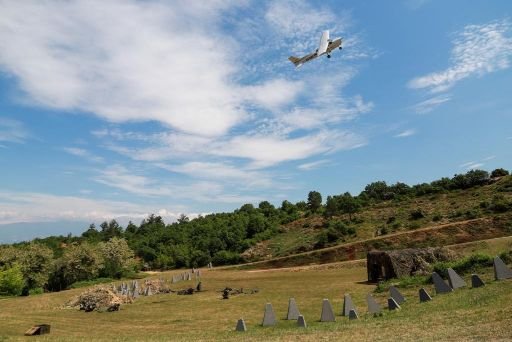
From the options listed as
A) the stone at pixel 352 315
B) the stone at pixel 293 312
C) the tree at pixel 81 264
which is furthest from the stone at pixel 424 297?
the tree at pixel 81 264

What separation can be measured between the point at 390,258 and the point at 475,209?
39.9 m

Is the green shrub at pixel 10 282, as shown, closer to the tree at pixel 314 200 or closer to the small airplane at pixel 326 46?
the small airplane at pixel 326 46

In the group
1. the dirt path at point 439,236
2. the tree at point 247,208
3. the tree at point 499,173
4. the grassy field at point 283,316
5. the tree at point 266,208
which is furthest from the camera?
the tree at point 247,208

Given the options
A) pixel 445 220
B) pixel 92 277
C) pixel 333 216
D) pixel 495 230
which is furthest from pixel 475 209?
pixel 92 277

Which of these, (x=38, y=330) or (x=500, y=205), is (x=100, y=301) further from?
(x=500, y=205)

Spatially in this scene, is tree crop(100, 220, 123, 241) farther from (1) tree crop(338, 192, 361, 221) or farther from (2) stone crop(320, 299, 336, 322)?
(2) stone crop(320, 299, 336, 322)

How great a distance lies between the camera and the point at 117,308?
3016cm

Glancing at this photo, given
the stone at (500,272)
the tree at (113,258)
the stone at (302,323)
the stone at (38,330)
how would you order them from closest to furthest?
1. the stone at (302,323)
2. the stone at (38,330)
3. the stone at (500,272)
4. the tree at (113,258)

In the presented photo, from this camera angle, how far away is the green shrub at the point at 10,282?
172 feet

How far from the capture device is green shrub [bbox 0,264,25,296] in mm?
52406

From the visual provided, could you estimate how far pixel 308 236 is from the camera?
83.5m

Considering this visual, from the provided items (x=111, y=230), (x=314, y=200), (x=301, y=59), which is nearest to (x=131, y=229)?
(x=111, y=230)

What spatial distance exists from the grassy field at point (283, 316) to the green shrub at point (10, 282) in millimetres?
16167

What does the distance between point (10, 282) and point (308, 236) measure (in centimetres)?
5170
